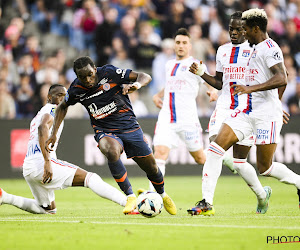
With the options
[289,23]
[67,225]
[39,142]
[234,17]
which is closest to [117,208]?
[39,142]

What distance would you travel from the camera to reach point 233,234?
20.1 feet

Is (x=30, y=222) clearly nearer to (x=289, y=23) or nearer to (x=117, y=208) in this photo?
(x=117, y=208)

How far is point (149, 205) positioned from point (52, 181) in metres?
1.56

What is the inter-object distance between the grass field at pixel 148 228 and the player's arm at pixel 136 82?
5.07 ft

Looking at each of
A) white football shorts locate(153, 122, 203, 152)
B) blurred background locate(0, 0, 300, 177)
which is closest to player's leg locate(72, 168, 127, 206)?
white football shorts locate(153, 122, 203, 152)

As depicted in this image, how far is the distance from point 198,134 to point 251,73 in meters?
3.12

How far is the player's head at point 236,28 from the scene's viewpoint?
349 inches

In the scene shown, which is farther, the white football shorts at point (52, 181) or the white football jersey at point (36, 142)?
the white football jersey at point (36, 142)

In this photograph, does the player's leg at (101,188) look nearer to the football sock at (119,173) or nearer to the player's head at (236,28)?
the football sock at (119,173)

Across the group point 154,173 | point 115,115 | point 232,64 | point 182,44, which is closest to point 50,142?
point 115,115

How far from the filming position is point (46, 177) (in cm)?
848

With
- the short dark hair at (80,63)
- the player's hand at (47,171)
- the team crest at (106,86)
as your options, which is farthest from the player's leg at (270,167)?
the player's hand at (47,171)

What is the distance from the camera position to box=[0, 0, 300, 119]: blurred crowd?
17250 mm

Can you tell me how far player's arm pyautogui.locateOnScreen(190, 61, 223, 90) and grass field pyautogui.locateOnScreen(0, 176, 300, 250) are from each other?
170 cm
